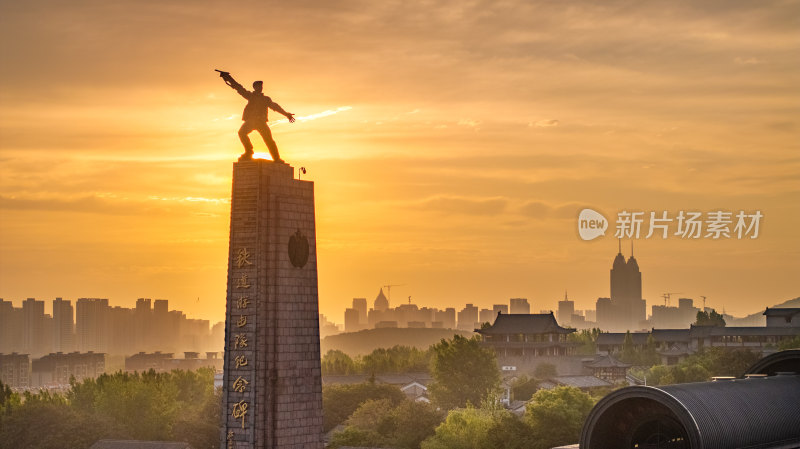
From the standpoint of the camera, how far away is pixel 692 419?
3269cm

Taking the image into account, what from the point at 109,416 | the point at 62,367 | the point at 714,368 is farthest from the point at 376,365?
the point at 62,367

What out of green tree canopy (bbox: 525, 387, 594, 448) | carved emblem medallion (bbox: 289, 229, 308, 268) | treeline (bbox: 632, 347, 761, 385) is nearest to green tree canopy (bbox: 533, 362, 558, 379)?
treeline (bbox: 632, 347, 761, 385)

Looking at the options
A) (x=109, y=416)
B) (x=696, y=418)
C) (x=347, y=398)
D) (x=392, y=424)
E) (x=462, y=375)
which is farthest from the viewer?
(x=462, y=375)

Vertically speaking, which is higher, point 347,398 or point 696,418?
point 696,418

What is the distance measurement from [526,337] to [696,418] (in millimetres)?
95874

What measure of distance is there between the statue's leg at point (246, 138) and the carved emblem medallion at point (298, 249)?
2733 mm

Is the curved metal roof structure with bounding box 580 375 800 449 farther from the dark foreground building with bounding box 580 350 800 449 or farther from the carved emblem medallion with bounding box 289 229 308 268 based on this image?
the carved emblem medallion with bounding box 289 229 308 268

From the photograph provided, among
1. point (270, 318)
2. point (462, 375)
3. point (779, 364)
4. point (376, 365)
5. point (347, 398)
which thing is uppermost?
point (270, 318)

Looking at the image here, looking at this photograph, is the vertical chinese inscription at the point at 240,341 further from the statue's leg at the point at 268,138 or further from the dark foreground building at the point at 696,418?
the dark foreground building at the point at 696,418

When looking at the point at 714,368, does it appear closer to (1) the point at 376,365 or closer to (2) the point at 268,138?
(1) the point at 376,365

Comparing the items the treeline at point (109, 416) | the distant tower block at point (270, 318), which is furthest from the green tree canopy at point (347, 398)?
the distant tower block at point (270, 318)

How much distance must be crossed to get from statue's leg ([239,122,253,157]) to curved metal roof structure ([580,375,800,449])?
41.3ft

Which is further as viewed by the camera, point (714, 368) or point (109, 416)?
point (714, 368)

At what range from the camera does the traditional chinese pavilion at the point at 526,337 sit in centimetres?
12762
